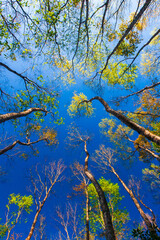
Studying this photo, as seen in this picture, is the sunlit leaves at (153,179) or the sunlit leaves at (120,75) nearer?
the sunlit leaves at (120,75)

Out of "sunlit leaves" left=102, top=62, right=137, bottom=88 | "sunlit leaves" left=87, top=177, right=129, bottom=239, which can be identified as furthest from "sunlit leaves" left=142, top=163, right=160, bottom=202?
"sunlit leaves" left=102, top=62, right=137, bottom=88

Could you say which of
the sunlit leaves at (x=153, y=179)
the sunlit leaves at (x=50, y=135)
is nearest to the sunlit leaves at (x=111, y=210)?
the sunlit leaves at (x=153, y=179)

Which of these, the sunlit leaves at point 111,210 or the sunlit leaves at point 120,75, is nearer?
the sunlit leaves at point 120,75

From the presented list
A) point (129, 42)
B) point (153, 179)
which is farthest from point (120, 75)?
point (153, 179)

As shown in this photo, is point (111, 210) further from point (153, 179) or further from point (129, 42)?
point (129, 42)

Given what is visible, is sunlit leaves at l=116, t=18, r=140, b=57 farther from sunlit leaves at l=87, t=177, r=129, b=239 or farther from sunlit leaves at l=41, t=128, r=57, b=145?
sunlit leaves at l=87, t=177, r=129, b=239

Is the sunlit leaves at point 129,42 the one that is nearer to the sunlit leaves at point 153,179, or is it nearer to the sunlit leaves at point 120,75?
the sunlit leaves at point 120,75

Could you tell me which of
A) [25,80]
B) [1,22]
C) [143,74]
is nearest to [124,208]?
[143,74]

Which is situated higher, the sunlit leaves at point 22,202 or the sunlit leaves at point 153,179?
the sunlit leaves at point 22,202

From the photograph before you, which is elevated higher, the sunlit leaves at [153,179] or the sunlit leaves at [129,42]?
the sunlit leaves at [129,42]

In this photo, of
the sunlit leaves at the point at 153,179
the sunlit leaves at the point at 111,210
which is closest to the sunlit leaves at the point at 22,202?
the sunlit leaves at the point at 111,210

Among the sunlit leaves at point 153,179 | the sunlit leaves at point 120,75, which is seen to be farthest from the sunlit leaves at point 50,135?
the sunlit leaves at point 153,179

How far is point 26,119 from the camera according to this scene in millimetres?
5223

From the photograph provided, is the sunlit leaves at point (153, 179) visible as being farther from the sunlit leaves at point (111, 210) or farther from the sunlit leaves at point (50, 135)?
the sunlit leaves at point (50, 135)
